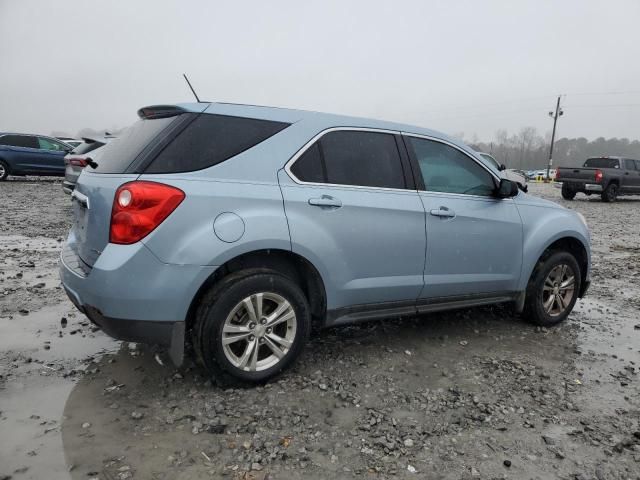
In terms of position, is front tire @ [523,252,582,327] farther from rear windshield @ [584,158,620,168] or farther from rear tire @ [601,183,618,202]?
rear windshield @ [584,158,620,168]

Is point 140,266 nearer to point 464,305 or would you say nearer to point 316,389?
point 316,389

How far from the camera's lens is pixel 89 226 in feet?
9.98

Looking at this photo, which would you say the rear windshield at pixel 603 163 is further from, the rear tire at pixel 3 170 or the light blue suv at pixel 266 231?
the rear tire at pixel 3 170

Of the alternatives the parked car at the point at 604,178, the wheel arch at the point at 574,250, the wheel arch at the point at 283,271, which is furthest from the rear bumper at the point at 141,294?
the parked car at the point at 604,178

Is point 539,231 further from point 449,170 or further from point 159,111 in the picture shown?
point 159,111

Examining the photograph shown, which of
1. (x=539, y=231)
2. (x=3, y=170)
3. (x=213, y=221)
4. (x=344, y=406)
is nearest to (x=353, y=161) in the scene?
(x=213, y=221)

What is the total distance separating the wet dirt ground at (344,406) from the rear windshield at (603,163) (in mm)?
16976

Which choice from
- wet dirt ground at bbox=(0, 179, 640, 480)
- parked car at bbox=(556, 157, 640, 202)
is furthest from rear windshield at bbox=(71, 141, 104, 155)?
parked car at bbox=(556, 157, 640, 202)

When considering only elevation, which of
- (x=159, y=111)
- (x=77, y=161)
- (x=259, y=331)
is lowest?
(x=259, y=331)

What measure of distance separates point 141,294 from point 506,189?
298cm

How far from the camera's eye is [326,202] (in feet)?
10.7

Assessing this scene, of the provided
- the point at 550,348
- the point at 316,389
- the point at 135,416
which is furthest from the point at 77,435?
the point at 550,348

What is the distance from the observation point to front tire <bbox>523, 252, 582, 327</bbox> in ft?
14.8

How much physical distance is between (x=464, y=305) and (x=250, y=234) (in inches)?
80.8
